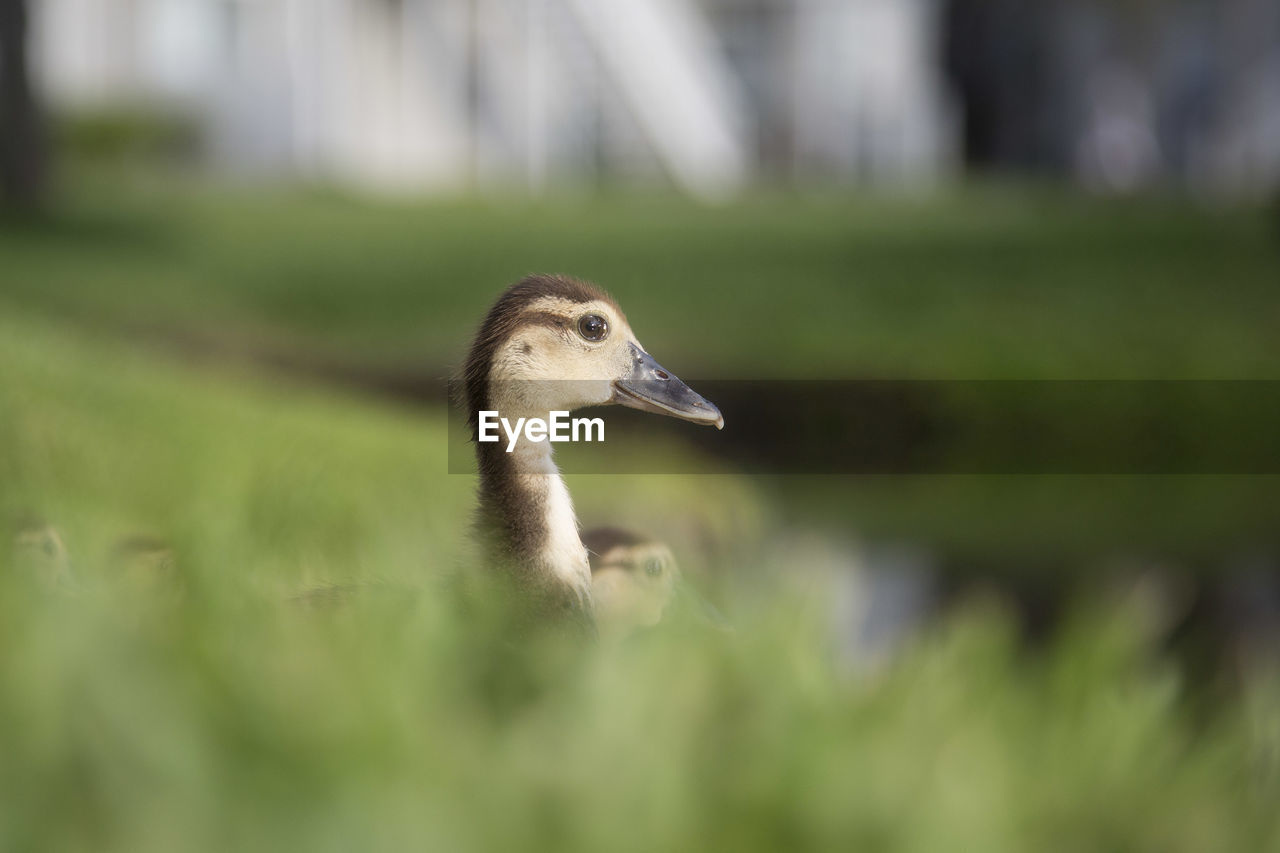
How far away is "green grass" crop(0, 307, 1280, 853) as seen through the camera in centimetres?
73

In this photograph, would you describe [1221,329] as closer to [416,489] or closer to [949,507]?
[949,507]

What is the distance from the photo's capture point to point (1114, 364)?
18.5 feet

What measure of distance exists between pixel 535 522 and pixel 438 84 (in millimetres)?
17908

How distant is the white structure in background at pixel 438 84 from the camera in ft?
58.1

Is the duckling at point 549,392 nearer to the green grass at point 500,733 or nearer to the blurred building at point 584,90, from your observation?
the green grass at point 500,733

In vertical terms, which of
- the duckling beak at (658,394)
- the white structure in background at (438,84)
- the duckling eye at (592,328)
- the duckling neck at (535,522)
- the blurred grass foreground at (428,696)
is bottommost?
the blurred grass foreground at (428,696)

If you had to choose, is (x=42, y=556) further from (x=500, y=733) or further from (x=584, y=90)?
(x=584, y=90)

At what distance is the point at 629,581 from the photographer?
114 cm

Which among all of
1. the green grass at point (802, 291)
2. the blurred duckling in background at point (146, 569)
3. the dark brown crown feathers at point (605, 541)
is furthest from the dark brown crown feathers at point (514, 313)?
the green grass at point (802, 291)

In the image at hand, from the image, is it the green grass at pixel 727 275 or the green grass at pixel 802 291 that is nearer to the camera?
the green grass at pixel 802 291

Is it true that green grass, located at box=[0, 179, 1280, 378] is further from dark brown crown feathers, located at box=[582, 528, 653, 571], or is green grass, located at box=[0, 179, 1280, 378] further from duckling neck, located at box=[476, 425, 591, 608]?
duckling neck, located at box=[476, 425, 591, 608]

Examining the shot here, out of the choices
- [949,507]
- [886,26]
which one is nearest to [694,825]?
[949,507]

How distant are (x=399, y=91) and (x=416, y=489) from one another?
694 inches

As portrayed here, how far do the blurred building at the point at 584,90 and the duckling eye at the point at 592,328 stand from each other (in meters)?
15.8
